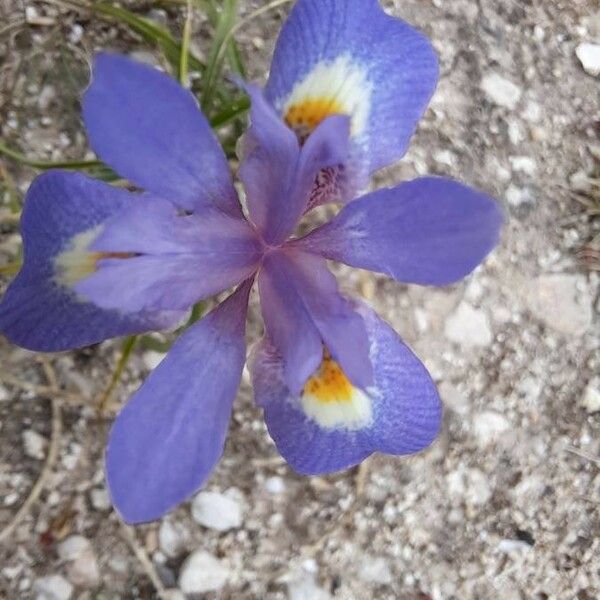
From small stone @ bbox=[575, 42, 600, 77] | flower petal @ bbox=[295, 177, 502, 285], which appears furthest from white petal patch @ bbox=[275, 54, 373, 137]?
small stone @ bbox=[575, 42, 600, 77]

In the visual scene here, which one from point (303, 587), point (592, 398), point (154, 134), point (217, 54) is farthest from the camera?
point (592, 398)

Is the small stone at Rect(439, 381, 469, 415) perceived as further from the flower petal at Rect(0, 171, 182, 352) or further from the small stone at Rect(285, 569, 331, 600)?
the flower petal at Rect(0, 171, 182, 352)

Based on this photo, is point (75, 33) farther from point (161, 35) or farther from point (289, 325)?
point (289, 325)

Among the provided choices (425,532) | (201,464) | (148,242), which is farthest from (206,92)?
(425,532)

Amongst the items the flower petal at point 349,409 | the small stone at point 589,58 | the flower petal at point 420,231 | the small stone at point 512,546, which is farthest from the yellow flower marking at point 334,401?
the small stone at point 589,58

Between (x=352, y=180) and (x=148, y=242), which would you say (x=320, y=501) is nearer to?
(x=352, y=180)

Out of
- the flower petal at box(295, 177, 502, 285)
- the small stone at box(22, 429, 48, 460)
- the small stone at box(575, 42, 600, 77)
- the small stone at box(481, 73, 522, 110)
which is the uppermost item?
the flower petal at box(295, 177, 502, 285)

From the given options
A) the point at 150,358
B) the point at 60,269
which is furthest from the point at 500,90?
the point at 60,269

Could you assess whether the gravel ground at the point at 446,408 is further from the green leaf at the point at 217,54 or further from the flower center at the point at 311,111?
the flower center at the point at 311,111
